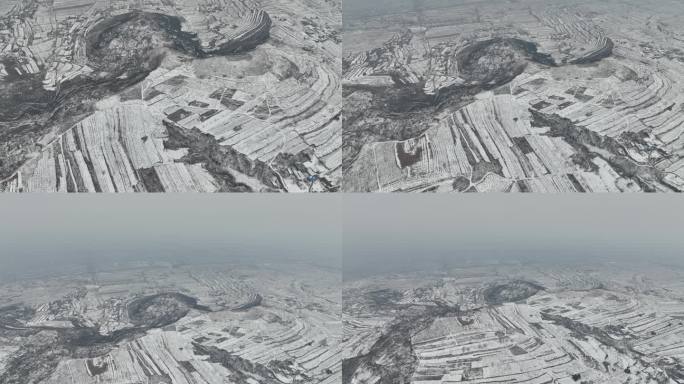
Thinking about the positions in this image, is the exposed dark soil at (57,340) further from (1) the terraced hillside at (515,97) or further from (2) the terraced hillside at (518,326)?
(1) the terraced hillside at (515,97)

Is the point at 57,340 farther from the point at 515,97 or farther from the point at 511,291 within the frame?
the point at 515,97

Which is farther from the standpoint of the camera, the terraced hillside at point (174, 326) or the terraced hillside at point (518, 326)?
the terraced hillside at point (518, 326)

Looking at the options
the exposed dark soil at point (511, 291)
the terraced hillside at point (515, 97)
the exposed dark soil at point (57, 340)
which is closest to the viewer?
the exposed dark soil at point (57, 340)

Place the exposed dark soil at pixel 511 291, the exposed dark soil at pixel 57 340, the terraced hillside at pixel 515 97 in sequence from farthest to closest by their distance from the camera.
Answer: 1. the exposed dark soil at pixel 511 291
2. the terraced hillside at pixel 515 97
3. the exposed dark soil at pixel 57 340

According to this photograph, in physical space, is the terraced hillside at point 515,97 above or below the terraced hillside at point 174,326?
above

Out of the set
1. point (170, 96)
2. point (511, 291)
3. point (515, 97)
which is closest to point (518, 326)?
point (511, 291)

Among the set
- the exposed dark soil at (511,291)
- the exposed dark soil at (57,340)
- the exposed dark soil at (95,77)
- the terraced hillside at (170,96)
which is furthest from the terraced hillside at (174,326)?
the exposed dark soil at (511,291)
